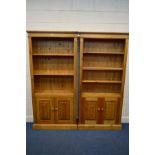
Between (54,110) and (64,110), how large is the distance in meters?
0.22

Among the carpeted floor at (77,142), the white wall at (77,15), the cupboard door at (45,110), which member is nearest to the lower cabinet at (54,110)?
the cupboard door at (45,110)

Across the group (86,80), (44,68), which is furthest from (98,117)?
(44,68)

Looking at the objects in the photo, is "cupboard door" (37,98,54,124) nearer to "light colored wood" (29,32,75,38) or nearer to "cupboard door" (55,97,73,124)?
"cupboard door" (55,97,73,124)

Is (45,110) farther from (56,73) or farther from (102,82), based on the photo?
(102,82)

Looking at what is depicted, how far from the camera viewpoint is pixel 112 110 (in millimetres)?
3469

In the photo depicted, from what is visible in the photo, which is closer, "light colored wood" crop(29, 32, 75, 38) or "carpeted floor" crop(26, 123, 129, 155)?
"carpeted floor" crop(26, 123, 129, 155)

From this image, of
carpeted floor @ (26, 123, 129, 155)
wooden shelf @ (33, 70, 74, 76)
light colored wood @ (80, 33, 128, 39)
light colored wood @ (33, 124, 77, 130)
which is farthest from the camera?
light colored wood @ (33, 124, 77, 130)

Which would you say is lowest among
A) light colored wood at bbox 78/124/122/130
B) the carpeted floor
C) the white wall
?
the carpeted floor

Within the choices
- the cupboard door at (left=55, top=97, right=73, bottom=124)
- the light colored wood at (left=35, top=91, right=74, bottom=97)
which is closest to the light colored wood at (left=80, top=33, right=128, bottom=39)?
the light colored wood at (left=35, top=91, right=74, bottom=97)

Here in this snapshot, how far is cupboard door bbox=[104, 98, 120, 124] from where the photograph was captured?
135 inches

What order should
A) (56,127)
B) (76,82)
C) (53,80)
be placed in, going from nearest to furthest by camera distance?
(76,82)
(56,127)
(53,80)

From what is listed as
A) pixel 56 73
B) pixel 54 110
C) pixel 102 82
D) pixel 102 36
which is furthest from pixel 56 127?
pixel 102 36

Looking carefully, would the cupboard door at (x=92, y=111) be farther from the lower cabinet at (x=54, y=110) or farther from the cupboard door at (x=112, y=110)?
the lower cabinet at (x=54, y=110)
